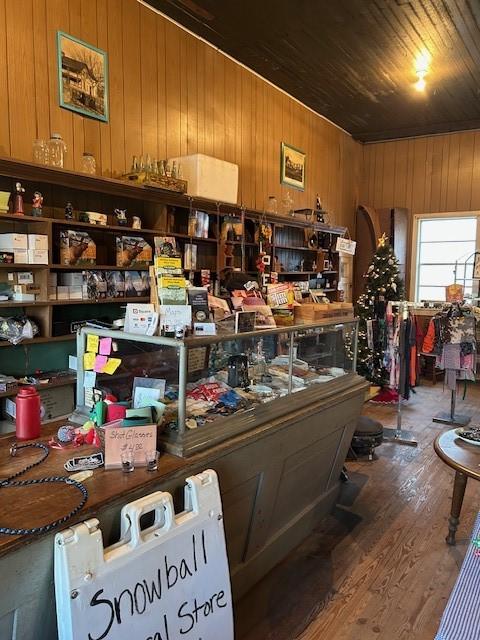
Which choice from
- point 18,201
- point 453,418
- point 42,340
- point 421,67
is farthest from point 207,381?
point 421,67

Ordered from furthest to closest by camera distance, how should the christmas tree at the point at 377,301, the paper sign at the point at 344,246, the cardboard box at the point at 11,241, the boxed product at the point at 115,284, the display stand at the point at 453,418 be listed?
the paper sign at the point at 344,246
the christmas tree at the point at 377,301
the display stand at the point at 453,418
the boxed product at the point at 115,284
the cardboard box at the point at 11,241

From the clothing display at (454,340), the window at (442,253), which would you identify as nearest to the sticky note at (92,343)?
the clothing display at (454,340)

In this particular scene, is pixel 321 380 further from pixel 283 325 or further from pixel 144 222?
pixel 144 222

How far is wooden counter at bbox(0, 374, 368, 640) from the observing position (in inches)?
50.1

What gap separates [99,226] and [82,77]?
115cm

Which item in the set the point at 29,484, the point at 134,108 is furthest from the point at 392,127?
the point at 29,484

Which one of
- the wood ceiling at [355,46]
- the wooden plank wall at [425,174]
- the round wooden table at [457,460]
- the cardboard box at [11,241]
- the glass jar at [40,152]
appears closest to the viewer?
the round wooden table at [457,460]

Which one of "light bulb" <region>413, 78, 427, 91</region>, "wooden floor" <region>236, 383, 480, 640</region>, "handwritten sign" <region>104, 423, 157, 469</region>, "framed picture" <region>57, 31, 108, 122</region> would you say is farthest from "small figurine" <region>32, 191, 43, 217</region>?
"light bulb" <region>413, 78, 427, 91</region>

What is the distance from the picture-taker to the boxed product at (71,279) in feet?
11.7

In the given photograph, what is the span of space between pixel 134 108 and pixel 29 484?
354 centimetres

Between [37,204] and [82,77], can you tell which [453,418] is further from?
[82,77]

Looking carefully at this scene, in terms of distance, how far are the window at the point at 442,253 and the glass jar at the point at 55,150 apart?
238 inches

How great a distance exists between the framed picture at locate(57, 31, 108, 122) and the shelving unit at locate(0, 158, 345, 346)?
64 cm

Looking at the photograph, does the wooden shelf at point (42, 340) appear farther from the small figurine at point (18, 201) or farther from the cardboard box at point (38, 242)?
the small figurine at point (18, 201)
